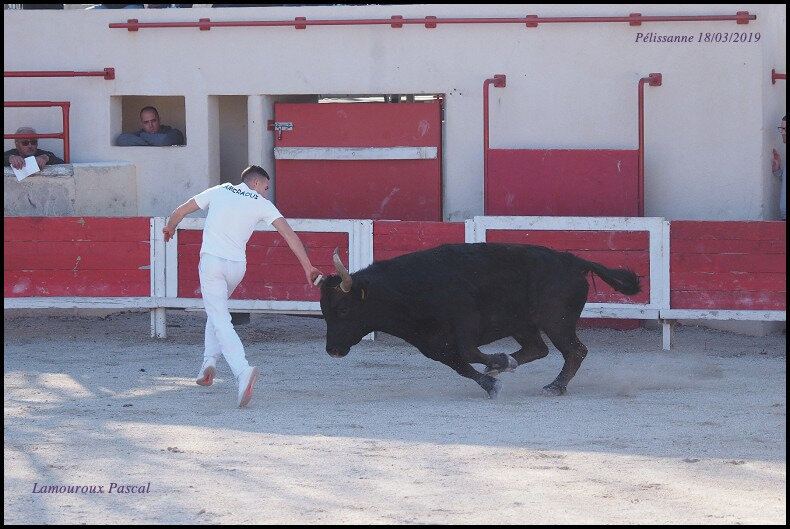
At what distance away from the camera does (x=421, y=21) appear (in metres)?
12.0

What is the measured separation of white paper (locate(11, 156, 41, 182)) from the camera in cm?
1175

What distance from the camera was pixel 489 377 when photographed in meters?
8.29

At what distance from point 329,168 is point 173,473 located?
6.55 meters

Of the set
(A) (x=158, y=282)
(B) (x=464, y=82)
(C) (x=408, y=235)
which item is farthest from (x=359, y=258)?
(B) (x=464, y=82)

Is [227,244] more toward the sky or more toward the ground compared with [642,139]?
more toward the ground

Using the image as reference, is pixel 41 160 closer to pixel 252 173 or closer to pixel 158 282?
pixel 158 282

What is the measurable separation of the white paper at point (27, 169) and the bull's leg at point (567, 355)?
5478 millimetres

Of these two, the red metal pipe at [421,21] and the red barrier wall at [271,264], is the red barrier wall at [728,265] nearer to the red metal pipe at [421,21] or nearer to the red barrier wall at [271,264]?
the red metal pipe at [421,21]

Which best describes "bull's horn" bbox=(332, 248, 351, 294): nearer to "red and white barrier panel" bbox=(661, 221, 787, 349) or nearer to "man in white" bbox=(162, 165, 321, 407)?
"man in white" bbox=(162, 165, 321, 407)

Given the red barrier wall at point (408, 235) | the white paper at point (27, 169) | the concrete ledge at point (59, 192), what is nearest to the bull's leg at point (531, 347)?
the red barrier wall at point (408, 235)

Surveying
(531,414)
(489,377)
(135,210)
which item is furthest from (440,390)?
(135,210)

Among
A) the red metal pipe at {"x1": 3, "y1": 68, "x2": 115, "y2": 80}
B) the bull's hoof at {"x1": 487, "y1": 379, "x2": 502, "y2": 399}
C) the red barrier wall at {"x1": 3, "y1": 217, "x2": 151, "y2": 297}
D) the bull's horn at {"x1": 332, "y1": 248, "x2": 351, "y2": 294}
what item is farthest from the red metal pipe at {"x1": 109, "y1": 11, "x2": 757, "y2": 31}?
the bull's hoof at {"x1": 487, "y1": 379, "x2": 502, "y2": 399}

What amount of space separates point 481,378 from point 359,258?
3030 millimetres

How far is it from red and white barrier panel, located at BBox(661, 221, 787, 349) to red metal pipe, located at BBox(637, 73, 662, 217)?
83 centimetres
